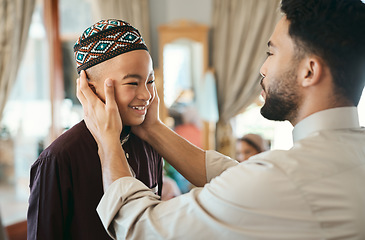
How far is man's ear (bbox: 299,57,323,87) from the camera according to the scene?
1169 millimetres

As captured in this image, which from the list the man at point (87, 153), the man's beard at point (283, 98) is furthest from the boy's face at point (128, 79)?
the man's beard at point (283, 98)

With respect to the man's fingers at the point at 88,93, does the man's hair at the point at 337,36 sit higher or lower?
higher

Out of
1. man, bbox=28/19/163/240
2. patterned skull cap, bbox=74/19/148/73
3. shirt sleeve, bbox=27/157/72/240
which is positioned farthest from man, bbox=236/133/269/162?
shirt sleeve, bbox=27/157/72/240

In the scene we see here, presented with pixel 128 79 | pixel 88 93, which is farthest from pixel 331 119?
pixel 88 93

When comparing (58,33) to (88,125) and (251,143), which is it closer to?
(251,143)

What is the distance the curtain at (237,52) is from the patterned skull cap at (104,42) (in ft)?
11.8

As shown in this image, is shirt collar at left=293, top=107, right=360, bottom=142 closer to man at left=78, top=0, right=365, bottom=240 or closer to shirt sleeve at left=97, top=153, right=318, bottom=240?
man at left=78, top=0, right=365, bottom=240

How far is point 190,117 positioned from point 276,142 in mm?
1113

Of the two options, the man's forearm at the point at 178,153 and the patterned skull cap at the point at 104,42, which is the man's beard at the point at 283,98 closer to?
the man's forearm at the point at 178,153

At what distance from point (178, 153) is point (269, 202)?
1.84 feet

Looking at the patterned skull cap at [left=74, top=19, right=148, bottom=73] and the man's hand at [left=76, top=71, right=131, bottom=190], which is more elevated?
the patterned skull cap at [left=74, top=19, right=148, bottom=73]

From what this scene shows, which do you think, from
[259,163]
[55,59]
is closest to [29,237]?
[259,163]

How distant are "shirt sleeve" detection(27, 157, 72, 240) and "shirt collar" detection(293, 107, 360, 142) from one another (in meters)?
0.77

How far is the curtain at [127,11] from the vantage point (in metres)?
4.36
